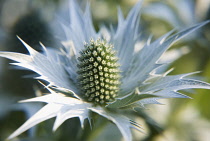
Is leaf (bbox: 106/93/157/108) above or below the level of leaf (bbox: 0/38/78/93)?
below

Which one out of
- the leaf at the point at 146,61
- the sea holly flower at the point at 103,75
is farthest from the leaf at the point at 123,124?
the leaf at the point at 146,61

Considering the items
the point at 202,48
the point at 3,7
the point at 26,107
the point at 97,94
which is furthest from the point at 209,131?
the point at 3,7

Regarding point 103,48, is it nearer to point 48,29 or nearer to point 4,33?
point 48,29

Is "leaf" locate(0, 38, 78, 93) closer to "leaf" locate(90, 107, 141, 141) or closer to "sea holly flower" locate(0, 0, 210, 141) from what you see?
"sea holly flower" locate(0, 0, 210, 141)

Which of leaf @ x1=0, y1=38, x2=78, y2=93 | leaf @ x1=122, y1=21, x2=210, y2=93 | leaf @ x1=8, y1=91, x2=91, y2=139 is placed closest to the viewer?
leaf @ x1=8, y1=91, x2=91, y2=139

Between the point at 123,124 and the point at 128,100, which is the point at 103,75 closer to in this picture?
the point at 128,100

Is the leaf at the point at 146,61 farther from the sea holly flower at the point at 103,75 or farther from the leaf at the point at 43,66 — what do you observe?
the leaf at the point at 43,66

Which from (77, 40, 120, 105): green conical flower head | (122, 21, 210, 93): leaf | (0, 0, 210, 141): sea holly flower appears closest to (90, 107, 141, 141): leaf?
(0, 0, 210, 141): sea holly flower

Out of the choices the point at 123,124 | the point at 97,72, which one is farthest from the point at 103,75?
the point at 123,124
